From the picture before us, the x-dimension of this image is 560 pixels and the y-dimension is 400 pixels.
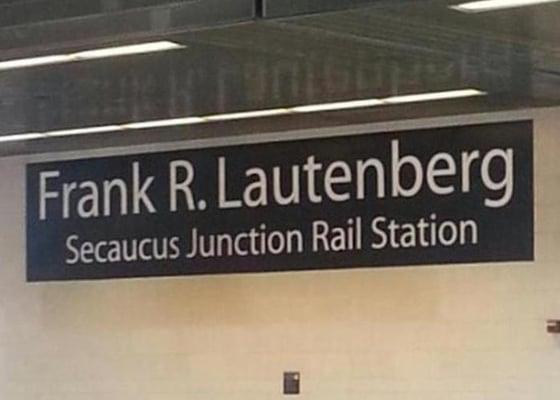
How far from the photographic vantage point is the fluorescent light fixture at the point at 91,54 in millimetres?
6227

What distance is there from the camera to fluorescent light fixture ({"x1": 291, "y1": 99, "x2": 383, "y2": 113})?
7.96 metres

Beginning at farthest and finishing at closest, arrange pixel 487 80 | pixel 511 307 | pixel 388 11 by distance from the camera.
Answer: pixel 511 307
pixel 487 80
pixel 388 11

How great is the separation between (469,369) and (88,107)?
2.62 meters

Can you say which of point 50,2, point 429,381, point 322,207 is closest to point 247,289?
point 322,207

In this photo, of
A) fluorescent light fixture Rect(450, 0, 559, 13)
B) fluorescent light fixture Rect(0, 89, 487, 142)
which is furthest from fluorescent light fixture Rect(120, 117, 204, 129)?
fluorescent light fixture Rect(450, 0, 559, 13)

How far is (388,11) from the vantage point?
541 centimetres

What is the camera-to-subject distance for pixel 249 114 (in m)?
8.48

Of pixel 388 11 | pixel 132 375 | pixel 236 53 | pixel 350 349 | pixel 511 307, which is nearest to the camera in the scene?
pixel 388 11

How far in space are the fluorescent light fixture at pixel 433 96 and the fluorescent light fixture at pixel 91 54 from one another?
1.90 metres

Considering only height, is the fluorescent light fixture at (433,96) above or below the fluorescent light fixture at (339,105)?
above

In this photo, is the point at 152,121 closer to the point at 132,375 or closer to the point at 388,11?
the point at 132,375

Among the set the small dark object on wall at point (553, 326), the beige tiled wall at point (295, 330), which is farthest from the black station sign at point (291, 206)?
the small dark object on wall at point (553, 326)

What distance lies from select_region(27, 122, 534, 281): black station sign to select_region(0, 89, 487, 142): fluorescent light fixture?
51cm

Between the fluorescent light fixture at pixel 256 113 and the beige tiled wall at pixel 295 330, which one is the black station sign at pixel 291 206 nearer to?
the beige tiled wall at pixel 295 330
